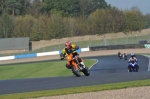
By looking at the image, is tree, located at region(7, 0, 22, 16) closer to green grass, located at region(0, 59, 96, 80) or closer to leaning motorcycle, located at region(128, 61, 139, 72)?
green grass, located at region(0, 59, 96, 80)

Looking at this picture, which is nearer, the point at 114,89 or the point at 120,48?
the point at 114,89

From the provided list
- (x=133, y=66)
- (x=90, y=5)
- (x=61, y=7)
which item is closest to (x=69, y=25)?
(x=61, y=7)

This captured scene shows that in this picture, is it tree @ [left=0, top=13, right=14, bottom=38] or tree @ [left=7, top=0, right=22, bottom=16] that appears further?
tree @ [left=7, top=0, right=22, bottom=16]

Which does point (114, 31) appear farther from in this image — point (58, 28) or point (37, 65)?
point (37, 65)

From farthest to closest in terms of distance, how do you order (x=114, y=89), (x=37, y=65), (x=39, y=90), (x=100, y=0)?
(x=100, y=0)
(x=37, y=65)
(x=39, y=90)
(x=114, y=89)

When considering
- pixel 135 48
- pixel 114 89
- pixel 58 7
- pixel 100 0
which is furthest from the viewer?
pixel 100 0

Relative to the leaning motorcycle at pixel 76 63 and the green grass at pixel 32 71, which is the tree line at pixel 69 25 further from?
the leaning motorcycle at pixel 76 63

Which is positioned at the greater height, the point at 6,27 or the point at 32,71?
the point at 6,27

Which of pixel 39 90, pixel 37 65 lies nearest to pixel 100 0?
pixel 37 65

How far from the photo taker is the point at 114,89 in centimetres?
1445

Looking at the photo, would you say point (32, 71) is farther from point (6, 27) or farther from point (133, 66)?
point (6, 27)

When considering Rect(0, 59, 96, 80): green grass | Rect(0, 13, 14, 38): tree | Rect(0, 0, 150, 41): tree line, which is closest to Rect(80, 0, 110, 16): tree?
Rect(0, 0, 150, 41): tree line

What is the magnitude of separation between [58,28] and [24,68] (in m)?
47.8

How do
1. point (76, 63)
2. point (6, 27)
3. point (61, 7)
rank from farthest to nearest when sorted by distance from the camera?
point (61, 7) → point (6, 27) → point (76, 63)
